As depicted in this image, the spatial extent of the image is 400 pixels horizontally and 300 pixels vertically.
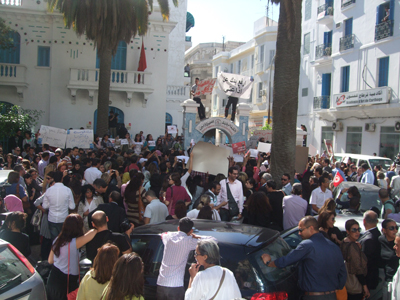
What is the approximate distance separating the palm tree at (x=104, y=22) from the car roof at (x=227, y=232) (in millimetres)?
14038

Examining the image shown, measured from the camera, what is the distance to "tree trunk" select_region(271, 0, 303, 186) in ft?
34.6

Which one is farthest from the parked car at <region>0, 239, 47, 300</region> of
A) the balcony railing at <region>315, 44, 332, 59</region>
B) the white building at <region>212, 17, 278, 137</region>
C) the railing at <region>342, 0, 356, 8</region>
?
the white building at <region>212, 17, 278, 137</region>

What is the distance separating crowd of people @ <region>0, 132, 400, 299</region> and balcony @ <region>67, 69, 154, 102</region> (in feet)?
36.3

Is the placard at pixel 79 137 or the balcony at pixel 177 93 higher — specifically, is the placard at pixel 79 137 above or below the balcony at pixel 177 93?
below

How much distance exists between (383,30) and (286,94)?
14855 millimetres

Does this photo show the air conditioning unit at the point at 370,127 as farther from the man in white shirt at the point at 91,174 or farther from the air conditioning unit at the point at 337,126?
the man in white shirt at the point at 91,174

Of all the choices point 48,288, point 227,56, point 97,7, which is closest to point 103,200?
point 48,288

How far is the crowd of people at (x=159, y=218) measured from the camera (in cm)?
369

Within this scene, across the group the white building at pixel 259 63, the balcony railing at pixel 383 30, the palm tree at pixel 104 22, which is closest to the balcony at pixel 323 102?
the white building at pixel 259 63

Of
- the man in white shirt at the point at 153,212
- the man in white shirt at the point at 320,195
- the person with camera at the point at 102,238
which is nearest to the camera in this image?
the person with camera at the point at 102,238

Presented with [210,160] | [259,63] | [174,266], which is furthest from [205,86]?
[259,63]

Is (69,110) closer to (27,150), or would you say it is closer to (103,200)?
(27,150)

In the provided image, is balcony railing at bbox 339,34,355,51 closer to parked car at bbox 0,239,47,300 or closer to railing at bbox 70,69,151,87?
railing at bbox 70,69,151,87

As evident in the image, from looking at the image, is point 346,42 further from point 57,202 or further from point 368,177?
point 57,202
